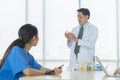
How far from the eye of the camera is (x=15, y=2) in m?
6.89

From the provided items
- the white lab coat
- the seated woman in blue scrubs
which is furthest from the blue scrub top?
the white lab coat

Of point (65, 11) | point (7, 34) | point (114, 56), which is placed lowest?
point (114, 56)

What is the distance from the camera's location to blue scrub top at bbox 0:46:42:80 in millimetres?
2574

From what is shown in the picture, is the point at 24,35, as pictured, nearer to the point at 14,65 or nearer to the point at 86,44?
the point at 14,65

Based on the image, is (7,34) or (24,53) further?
(7,34)

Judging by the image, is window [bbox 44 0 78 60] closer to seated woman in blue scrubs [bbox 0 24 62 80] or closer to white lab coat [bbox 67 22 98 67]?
white lab coat [bbox 67 22 98 67]

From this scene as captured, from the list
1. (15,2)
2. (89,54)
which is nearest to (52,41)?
(15,2)

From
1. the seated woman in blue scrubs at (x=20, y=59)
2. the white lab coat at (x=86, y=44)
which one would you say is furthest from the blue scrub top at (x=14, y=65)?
the white lab coat at (x=86, y=44)

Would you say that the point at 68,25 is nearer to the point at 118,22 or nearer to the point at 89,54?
the point at 118,22

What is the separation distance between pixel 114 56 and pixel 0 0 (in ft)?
9.08

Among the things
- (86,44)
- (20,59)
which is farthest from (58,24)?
(20,59)

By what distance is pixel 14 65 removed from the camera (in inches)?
102

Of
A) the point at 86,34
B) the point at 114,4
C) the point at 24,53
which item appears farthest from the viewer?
the point at 114,4

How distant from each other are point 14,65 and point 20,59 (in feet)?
0.23
